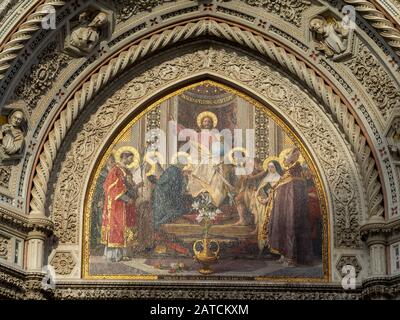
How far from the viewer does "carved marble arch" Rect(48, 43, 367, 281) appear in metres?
18.8

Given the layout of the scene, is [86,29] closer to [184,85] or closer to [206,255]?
[184,85]

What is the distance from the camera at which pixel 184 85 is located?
19672 mm

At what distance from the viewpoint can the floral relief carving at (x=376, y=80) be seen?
61.6ft

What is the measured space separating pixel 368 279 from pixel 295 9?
378 cm

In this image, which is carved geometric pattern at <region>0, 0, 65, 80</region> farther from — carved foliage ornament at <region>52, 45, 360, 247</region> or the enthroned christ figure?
the enthroned christ figure

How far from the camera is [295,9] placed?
19344 millimetres

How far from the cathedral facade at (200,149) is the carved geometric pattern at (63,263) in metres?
0.02

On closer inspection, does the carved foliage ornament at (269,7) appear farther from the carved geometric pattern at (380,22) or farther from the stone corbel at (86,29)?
the carved geometric pattern at (380,22)

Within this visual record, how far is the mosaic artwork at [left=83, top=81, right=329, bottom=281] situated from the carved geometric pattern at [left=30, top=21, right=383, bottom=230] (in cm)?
62

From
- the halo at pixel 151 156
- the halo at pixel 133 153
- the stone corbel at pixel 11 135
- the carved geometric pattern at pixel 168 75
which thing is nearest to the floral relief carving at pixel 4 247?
the carved geometric pattern at pixel 168 75

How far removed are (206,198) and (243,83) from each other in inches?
66.2

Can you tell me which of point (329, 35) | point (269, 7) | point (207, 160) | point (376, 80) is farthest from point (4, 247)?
point (376, 80)

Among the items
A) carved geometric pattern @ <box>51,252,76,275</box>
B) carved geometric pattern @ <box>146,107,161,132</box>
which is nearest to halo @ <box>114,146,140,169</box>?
carved geometric pattern @ <box>146,107,161,132</box>

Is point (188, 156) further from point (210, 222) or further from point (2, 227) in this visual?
point (2, 227)
